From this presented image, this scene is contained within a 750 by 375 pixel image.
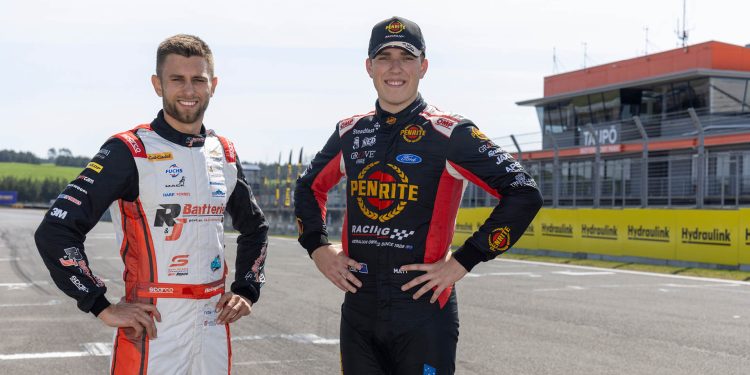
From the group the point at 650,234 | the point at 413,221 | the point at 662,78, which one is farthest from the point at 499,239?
the point at 662,78

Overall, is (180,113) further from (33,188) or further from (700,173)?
(33,188)

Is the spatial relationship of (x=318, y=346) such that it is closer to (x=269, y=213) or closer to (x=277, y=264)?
(x=277, y=264)

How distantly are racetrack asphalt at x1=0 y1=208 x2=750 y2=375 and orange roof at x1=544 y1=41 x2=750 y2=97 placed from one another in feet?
68.1

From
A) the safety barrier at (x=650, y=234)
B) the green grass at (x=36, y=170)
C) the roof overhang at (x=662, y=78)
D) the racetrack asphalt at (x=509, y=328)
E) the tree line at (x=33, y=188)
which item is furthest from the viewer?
the green grass at (x=36, y=170)

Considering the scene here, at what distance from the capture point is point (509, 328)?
326 inches

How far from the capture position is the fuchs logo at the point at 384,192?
125 inches

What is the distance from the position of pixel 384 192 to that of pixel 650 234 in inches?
586

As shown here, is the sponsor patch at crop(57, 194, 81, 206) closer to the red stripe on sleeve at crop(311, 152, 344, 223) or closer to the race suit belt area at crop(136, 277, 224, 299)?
the race suit belt area at crop(136, 277, 224, 299)

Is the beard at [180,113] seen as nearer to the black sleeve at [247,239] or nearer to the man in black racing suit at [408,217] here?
the black sleeve at [247,239]

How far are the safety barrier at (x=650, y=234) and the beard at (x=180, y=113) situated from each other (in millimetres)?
13833

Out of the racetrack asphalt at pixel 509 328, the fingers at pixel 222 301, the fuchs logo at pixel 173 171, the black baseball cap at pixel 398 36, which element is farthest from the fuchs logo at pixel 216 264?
the racetrack asphalt at pixel 509 328

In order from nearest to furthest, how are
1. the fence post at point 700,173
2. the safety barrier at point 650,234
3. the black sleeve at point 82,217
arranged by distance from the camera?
1. the black sleeve at point 82,217
2. the safety barrier at point 650,234
3. the fence post at point 700,173

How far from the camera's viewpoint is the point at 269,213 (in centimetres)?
3375

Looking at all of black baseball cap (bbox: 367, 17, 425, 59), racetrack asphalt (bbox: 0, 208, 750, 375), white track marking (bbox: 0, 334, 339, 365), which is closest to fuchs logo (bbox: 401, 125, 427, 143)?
black baseball cap (bbox: 367, 17, 425, 59)
